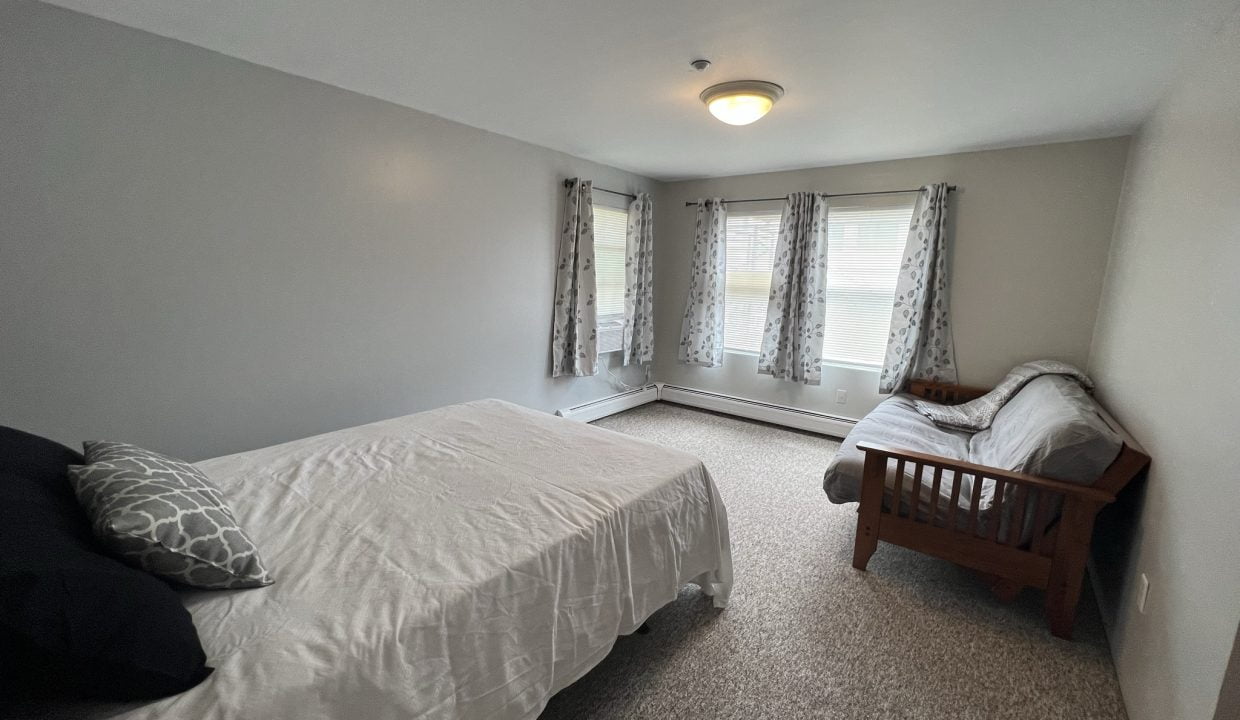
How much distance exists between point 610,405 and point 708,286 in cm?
147

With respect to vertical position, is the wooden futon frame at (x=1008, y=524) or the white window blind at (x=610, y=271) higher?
the white window blind at (x=610, y=271)

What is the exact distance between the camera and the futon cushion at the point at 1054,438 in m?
1.85

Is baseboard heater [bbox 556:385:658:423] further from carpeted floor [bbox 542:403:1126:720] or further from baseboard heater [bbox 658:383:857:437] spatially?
carpeted floor [bbox 542:403:1126:720]

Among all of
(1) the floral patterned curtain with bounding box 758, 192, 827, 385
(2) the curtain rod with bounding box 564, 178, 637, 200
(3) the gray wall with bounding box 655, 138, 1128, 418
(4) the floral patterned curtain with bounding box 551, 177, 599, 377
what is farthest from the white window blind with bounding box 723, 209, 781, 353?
(4) the floral patterned curtain with bounding box 551, 177, 599, 377

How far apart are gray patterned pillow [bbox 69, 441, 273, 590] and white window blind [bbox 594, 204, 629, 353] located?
3.29 metres

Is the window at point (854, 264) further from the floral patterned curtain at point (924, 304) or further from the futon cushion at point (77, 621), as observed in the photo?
the futon cushion at point (77, 621)

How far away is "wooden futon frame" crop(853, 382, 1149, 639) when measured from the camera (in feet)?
6.16

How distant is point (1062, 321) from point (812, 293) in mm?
1599

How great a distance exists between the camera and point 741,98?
7.54ft

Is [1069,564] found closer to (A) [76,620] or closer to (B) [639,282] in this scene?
(A) [76,620]

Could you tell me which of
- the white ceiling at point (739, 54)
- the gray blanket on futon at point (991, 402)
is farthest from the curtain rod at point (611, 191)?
the gray blanket on futon at point (991, 402)

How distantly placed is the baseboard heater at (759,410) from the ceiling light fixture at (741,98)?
8.90ft

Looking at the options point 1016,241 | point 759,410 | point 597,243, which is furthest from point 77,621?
point 1016,241

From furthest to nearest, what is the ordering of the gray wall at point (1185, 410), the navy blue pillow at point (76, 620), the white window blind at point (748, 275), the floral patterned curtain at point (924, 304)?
the white window blind at point (748, 275) → the floral patterned curtain at point (924, 304) → the gray wall at point (1185, 410) → the navy blue pillow at point (76, 620)
